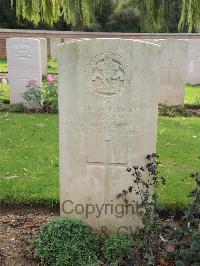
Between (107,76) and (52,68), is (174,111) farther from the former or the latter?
(52,68)

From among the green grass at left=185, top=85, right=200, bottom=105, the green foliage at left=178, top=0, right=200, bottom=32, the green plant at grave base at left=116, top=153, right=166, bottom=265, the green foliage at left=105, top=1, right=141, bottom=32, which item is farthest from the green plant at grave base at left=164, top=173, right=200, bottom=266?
the green foliage at left=105, top=1, right=141, bottom=32

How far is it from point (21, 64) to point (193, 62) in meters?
7.69

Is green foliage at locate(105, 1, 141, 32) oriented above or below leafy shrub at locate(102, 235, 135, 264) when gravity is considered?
above

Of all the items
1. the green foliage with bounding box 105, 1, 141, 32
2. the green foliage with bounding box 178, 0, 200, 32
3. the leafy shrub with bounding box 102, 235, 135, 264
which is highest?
the green foliage with bounding box 105, 1, 141, 32

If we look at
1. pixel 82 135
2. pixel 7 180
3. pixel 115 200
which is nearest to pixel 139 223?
pixel 115 200

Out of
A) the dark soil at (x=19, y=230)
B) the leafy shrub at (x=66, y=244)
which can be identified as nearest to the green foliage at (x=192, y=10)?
the dark soil at (x=19, y=230)

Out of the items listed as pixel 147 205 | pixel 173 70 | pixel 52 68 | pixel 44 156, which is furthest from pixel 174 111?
pixel 52 68

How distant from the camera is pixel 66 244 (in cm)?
322

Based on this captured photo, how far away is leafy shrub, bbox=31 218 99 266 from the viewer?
10.5 feet

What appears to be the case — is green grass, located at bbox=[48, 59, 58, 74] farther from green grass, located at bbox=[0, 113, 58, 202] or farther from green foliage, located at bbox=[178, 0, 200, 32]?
green foliage, located at bbox=[178, 0, 200, 32]

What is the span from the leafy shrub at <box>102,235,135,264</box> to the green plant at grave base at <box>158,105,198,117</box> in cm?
587

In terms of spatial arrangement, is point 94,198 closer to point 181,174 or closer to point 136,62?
point 136,62

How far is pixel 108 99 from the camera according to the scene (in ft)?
10.7

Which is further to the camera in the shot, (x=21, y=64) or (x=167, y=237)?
(x=21, y=64)
